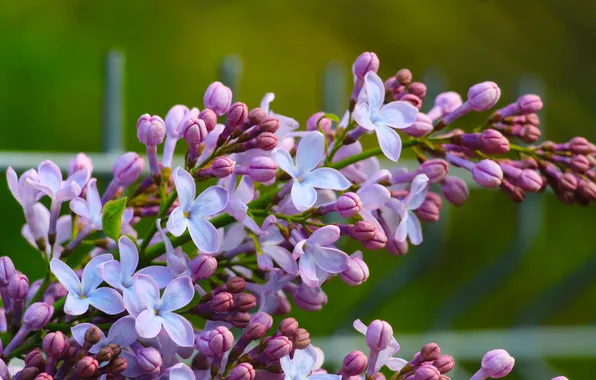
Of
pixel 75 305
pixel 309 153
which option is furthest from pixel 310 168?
pixel 75 305

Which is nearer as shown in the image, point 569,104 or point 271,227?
point 271,227

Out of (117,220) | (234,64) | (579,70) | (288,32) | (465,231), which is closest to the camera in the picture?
(117,220)

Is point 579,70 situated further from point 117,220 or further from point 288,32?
point 117,220

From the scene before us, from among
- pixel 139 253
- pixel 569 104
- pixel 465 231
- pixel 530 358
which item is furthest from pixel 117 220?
pixel 569 104

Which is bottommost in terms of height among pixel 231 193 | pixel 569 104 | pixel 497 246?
pixel 497 246

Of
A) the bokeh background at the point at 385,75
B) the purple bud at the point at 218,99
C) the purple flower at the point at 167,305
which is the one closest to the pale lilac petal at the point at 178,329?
the purple flower at the point at 167,305

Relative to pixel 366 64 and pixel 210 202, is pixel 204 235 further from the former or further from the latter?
pixel 366 64

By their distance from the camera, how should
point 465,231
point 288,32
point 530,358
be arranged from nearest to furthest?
point 530,358 → point 465,231 → point 288,32
